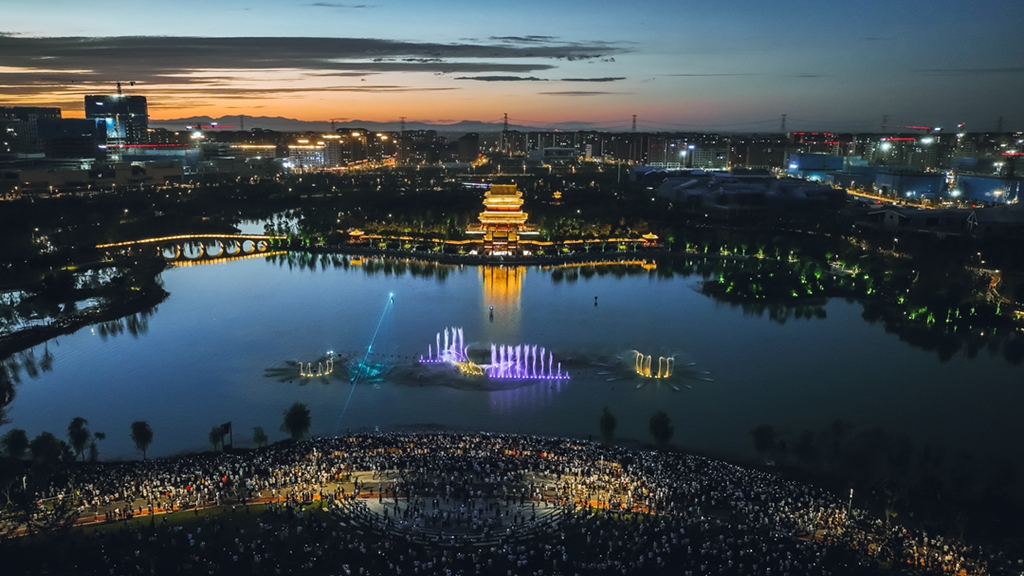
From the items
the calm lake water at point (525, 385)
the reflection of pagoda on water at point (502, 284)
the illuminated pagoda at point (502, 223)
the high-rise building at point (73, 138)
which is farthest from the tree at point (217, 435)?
the high-rise building at point (73, 138)

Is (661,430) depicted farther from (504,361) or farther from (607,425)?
(504,361)

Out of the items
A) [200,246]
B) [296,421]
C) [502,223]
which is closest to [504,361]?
[296,421]

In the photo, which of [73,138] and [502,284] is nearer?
[502,284]

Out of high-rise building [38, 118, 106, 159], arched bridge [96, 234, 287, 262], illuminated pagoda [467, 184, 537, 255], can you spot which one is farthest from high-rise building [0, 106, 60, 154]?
illuminated pagoda [467, 184, 537, 255]

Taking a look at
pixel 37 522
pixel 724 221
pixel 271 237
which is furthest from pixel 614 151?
pixel 37 522

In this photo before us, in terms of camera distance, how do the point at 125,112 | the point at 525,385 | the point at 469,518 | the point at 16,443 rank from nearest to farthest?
the point at 469,518
the point at 16,443
the point at 525,385
the point at 125,112

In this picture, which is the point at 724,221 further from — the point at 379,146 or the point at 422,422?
the point at 379,146
